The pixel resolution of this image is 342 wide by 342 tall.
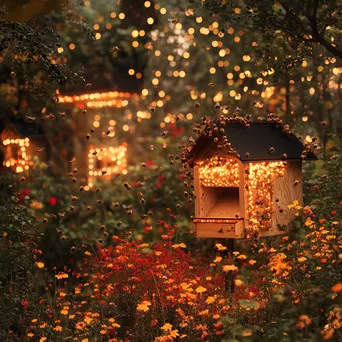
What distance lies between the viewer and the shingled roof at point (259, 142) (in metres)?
8.84

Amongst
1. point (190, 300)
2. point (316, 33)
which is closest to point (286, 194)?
point (190, 300)

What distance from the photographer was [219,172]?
9.08 meters

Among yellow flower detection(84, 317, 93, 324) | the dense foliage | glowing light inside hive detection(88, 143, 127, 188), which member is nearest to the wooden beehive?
the dense foliage

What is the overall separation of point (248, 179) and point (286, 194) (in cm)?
65

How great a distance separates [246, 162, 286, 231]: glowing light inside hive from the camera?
8.90 m

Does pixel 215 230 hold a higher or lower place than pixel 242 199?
lower

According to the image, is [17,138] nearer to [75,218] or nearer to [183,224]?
[75,218]

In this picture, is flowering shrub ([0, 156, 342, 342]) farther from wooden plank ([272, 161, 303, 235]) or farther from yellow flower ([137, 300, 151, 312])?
wooden plank ([272, 161, 303, 235])

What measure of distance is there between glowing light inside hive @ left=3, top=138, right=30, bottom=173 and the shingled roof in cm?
391

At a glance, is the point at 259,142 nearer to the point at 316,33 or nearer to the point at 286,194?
the point at 286,194

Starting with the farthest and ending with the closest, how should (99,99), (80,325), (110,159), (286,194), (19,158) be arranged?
1. (99,99)
2. (110,159)
3. (19,158)
4. (286,194)
5. (80,325)

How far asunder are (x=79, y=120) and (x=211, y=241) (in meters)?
5.96

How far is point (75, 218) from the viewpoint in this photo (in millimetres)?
13383

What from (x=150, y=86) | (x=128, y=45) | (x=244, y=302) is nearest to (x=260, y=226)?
(x=244, y=302)
